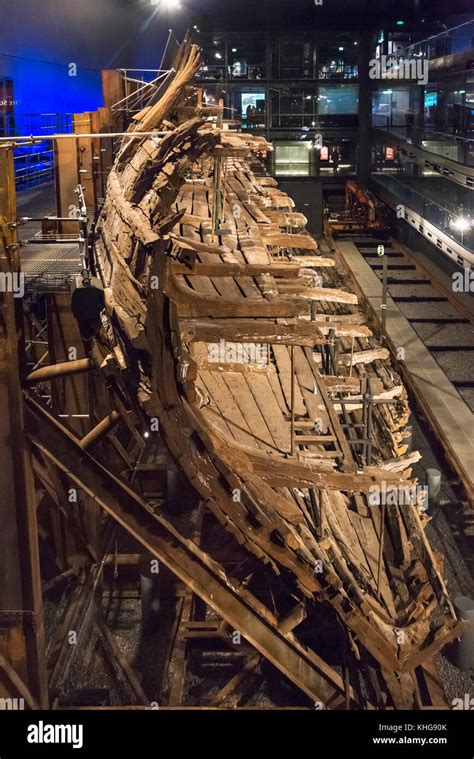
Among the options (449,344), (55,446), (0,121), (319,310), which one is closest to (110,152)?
(0,121)

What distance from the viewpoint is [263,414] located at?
768 cm

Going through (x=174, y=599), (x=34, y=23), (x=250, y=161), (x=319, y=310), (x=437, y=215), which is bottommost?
(x=174, y=599)

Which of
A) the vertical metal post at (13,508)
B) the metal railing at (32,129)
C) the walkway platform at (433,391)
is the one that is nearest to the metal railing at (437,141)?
the walkway platform at (433,391)

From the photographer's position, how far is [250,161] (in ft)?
80.5

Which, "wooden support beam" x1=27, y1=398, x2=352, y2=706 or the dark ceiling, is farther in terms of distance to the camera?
the dark ceiling

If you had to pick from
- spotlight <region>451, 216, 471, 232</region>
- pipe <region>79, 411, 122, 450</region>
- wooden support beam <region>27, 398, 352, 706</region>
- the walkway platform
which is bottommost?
the walkway platform

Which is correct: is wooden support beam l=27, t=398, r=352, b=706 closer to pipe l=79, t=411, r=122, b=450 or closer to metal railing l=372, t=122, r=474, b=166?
pipe l=79, t=411, r=122, b=450

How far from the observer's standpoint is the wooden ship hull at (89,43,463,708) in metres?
5.55

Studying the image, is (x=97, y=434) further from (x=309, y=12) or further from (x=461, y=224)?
(x=309, y=12)

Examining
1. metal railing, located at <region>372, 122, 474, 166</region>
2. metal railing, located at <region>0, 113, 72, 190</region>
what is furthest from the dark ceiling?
metal railing, located at <region>0, 113, 72, 190</region>

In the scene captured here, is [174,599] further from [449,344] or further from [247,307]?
[449,344]

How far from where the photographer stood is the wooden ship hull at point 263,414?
5547 millimetres

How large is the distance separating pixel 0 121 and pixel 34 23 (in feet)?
9.14

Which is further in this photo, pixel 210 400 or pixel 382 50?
pixel 382 50
